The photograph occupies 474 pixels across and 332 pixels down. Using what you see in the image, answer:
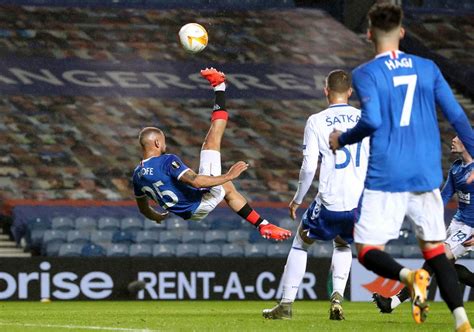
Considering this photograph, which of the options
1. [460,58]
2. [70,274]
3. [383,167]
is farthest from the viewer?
[460,58]

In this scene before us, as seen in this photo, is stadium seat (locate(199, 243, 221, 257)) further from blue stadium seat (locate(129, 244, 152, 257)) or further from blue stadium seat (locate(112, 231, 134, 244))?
blue stadium seat (locate(112, 231, 134, 244))

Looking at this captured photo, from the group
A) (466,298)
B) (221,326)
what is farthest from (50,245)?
(221,326)

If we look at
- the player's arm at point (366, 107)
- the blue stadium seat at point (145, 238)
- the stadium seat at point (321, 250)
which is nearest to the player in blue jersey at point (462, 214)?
the player's arm at point (366, 107)

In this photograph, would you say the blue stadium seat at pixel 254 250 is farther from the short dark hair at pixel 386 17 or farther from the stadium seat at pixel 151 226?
the short dark hair at pixel 386 17

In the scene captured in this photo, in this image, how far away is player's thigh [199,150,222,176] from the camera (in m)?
10.2

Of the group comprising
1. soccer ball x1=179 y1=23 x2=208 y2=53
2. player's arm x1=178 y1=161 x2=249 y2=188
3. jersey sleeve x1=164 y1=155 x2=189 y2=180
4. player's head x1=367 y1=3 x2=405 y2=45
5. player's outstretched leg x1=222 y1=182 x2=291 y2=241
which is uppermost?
soccer ball x1=179 y1=23 x2=208 y2=53

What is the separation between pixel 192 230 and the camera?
1867 centimetres

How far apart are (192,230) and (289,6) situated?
396 inches

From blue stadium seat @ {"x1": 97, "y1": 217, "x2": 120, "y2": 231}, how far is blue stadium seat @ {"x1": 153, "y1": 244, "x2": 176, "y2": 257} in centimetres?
88

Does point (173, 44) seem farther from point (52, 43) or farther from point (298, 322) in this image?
point (298, 322)

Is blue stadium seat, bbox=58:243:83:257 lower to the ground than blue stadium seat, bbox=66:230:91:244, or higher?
lower

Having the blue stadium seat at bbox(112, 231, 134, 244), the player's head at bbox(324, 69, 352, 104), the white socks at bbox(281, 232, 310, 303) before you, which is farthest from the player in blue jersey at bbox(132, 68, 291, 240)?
the blue stadium seat at bbox(112, 231, 134, 244)

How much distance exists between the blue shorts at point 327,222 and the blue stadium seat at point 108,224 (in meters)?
9.36

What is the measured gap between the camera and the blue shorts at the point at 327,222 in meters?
9.08
